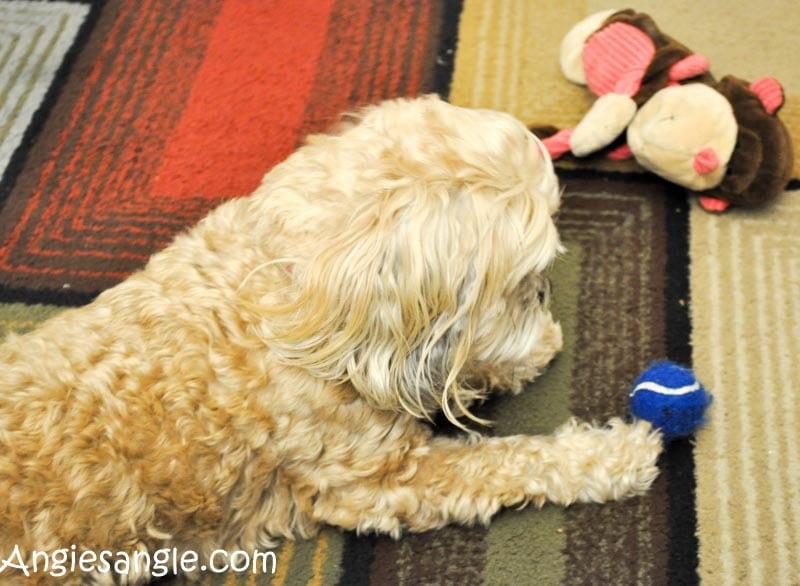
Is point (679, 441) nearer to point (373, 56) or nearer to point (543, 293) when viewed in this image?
point (543, 293)

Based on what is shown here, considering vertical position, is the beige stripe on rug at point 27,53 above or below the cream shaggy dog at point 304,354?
above

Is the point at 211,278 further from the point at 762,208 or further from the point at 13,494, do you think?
the point at 762,208

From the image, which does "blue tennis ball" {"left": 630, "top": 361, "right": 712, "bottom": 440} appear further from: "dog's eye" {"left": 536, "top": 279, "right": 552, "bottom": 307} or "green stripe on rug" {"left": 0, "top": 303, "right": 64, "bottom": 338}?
"green stripe on rug" {"left": 0, "top": 303, "right": 64, "bottom": 338}

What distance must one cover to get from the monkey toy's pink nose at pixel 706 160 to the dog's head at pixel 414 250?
44cm

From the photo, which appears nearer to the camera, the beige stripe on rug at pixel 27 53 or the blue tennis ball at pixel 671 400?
the blue tennis ball at pixel 671 400

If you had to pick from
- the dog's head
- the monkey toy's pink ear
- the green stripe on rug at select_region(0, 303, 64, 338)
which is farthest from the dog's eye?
the green stripe on rug at select_region(0, 303, 64, 338)

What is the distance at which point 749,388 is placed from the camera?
1.48m

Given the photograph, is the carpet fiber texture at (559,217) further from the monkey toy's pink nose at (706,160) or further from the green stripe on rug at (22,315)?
the monkey toy's pink nose at (706,160)

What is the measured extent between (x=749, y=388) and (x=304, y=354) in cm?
79

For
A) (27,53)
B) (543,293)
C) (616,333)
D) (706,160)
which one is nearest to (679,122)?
(706,160)

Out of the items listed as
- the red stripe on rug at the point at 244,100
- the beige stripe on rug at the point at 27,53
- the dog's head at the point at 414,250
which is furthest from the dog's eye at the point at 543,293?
the beige stripe on rug at the point at 27,53

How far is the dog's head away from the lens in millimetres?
1097

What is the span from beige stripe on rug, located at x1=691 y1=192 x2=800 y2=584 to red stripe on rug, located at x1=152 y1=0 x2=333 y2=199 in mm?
904

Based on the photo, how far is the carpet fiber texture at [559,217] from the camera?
137 centimetres
